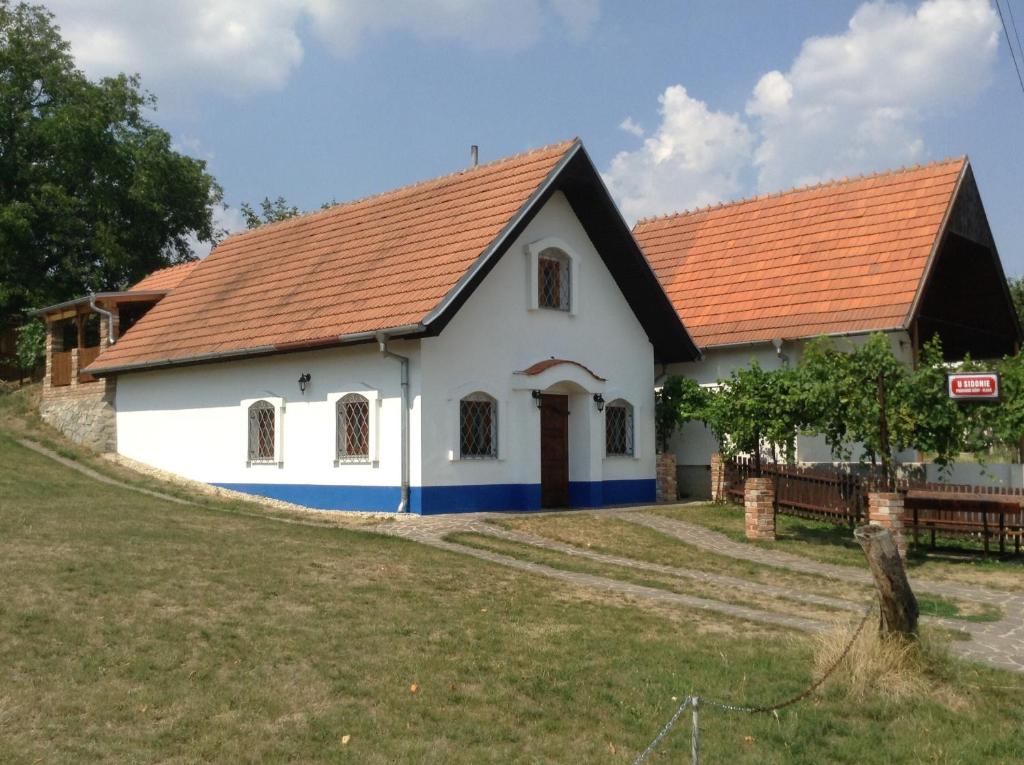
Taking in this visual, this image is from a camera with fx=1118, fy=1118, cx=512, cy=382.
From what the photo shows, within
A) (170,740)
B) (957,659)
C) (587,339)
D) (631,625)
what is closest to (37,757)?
(170,740)

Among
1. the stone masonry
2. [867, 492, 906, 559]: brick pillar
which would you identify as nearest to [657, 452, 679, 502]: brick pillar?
[867, 492, 906, 559]: brick pillar

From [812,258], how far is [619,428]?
6.13 m

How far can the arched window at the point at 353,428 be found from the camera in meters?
19.5

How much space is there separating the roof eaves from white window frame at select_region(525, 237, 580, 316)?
1100 millimetres

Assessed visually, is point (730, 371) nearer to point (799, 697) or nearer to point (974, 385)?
point (974, 385)

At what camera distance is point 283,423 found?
20.9 meters

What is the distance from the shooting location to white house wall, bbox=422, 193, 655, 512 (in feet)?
62.1

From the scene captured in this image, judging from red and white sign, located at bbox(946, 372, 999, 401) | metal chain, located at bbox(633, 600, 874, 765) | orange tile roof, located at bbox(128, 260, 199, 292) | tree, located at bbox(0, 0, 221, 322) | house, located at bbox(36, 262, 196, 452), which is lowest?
metal chain, located at bbox(633, 600, 874, 765)

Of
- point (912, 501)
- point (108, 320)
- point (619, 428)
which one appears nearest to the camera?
point (912, 501)

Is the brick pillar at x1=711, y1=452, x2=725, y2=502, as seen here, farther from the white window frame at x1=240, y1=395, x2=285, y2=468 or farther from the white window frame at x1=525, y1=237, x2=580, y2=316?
the white window frame at x1=240, y1=395, x2=285, y2=468

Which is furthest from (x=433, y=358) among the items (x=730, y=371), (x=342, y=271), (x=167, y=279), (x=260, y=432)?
(x=167, y=279)

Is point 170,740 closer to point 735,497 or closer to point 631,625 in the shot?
point 631,625

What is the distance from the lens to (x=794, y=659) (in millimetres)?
9508

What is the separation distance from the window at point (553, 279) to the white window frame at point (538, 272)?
66 mm
